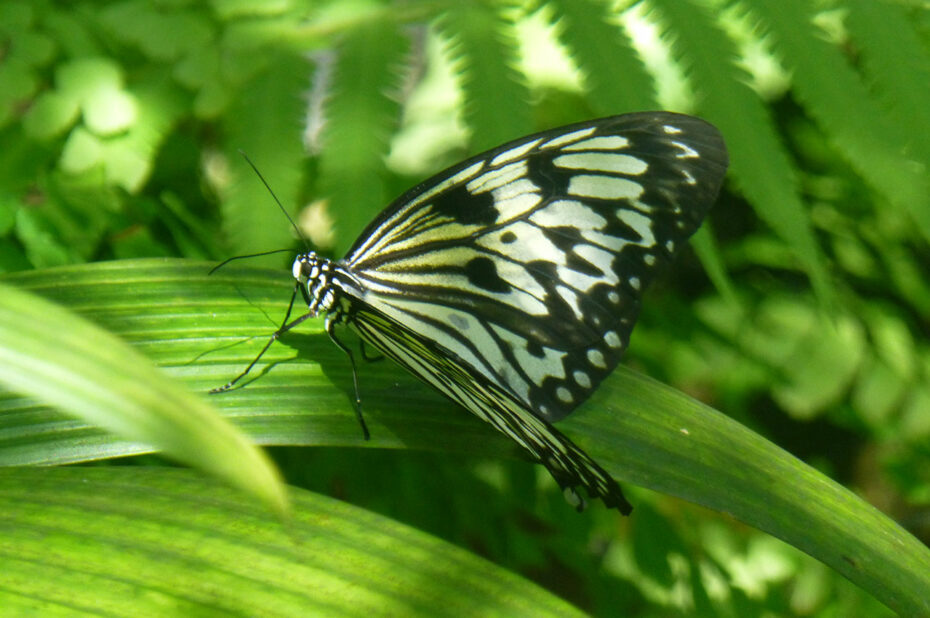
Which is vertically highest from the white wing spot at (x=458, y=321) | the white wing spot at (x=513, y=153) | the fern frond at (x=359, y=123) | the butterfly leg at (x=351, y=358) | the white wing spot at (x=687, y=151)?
the fern frond at (x=359, y=123)

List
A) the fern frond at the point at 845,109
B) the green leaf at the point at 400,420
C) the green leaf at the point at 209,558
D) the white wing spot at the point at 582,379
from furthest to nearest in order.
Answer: the fern frond at the point at 845,109, the white wing spot at the point at 582,379, the green leaf at the point at 400,420, the green leaf at the point at 209,558

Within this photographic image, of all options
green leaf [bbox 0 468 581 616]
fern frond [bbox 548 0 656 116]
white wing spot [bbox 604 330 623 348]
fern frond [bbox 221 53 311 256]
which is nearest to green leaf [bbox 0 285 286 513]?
green leaf [bbox 0 468 581 616]

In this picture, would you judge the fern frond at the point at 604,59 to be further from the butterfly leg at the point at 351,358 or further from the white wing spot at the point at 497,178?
the butterfly leg at the point at 351,358

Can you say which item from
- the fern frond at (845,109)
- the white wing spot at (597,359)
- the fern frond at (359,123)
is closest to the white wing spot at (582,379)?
the white wing spot at (597,359)

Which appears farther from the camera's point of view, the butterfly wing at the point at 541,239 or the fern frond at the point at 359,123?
the fern frond at the point at 359,123

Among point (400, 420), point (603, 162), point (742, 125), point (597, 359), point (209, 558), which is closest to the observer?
point (209, 558)

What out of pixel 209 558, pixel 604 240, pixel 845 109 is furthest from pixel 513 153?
pixel 209 558

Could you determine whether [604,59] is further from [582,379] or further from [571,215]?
[582,379]
